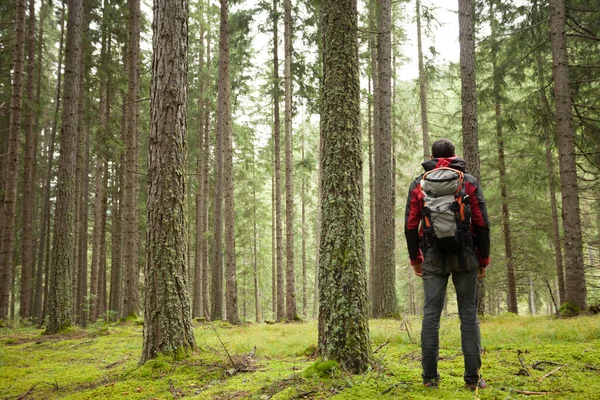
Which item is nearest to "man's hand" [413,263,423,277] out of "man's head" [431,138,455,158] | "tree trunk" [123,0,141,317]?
"man's head" [431,138,455,158]

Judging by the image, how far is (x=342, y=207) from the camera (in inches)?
166

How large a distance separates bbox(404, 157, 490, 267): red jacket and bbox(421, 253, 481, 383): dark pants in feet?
0.64

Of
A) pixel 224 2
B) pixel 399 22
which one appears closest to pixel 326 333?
pixel 224 2

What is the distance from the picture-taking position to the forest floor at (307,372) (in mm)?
3449

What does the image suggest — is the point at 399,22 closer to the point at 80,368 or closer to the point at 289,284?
the point at 289,284

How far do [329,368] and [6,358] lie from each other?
23.6 feet

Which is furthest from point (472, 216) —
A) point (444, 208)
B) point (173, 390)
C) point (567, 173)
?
point (567, 173)

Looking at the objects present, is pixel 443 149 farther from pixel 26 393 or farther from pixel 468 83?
pixel 468 83

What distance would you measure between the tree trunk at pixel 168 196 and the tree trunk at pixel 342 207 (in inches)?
91.8

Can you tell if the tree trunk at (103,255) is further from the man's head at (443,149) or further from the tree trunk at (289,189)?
the man's head at (443,149)

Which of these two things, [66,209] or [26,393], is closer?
[26,393]

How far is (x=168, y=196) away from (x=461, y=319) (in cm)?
425

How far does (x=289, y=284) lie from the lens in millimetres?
14062

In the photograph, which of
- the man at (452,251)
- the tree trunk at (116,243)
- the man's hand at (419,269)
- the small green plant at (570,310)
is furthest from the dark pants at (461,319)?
the tree trunk at (116,243)
